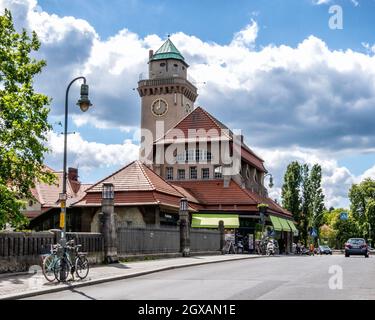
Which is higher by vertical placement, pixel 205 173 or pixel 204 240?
pixel 205 173

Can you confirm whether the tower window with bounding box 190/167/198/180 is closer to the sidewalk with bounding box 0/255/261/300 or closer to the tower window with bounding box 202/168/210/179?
the tower window with bounding box 202/168/210/179

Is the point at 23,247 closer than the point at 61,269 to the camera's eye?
No

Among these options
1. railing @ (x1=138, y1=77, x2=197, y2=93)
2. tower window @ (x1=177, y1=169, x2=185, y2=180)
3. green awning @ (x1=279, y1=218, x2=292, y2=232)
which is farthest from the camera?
railing @ (x1=138, y1=77, x2=197, y2=93)

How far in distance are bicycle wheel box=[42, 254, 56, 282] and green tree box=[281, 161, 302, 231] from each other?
64.1 metres

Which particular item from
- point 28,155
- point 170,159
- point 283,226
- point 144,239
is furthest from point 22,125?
point 283,226

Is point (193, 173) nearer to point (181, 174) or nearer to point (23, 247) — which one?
point (181, 174)

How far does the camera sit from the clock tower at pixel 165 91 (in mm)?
77000

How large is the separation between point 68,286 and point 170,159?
144ft

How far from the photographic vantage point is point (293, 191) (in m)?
80.2

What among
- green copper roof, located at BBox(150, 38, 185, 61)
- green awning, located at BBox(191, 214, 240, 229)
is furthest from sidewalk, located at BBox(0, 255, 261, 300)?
green copper roof, located at BBox(150, 38, 185, 61)

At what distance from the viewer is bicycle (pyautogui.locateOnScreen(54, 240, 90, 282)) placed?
691 inches

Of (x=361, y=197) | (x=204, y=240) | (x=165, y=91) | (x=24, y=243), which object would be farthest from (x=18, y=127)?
(x=361, y=197)

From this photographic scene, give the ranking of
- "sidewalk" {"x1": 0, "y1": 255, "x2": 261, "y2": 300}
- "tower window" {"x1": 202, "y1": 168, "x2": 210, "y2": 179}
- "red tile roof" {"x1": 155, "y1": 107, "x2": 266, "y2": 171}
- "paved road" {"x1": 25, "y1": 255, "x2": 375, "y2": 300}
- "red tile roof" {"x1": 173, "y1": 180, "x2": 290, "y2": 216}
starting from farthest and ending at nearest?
"red tile roof" {"x1": 155, "y1": 107, "x2": 266, "y2": 171}, "tower window" {"x1": 202, "y1": 168, "x2": 210, "y2": 179}, "red tile roof" {"x1": 173, "y1": 180, "x2": 290, "y2": 216}, "sidewalk" {"x1": 0, "y1": 255, "x2": 261, "y2": 300}, "paved road" {"x1": 25, "y1": 255, "x2": 375, "y2": 300}

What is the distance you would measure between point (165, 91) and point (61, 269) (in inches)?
2422
